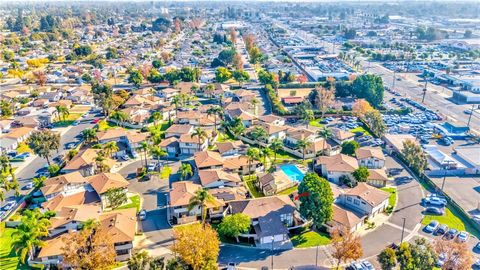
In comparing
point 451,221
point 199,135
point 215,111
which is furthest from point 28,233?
point 451,221

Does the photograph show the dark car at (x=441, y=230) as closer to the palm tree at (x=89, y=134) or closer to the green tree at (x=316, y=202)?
the green tree at (x=316, y=202)

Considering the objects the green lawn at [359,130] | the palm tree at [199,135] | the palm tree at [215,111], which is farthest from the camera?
the green lawn at [359,130]

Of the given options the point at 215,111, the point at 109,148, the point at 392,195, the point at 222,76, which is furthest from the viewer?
the point at 222,76

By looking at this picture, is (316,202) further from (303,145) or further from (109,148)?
(109,148)

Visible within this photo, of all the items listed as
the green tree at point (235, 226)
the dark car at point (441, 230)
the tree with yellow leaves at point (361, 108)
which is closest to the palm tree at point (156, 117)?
the green tree at point (235, 226)

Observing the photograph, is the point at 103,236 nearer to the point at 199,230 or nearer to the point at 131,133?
the point at 199,230

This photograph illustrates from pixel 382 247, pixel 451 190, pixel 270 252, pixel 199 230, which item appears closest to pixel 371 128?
pixel 451 190
